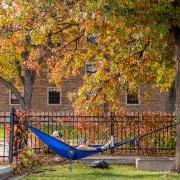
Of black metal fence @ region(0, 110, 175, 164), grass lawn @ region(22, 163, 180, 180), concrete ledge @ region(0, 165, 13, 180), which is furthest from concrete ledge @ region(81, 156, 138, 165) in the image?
concrete ledge @ region(0, 165, 13, 180)

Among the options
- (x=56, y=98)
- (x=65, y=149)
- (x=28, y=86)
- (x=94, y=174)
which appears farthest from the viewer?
(x=56, y=98)

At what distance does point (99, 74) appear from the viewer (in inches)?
712

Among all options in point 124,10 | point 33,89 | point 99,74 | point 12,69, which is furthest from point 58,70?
point 33,89

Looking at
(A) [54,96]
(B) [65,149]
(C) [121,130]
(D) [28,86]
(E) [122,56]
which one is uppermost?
(D) [28,86]

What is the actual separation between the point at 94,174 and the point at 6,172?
2.04m

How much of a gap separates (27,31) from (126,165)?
5005 mm

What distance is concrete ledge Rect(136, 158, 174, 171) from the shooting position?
1473 centimetres

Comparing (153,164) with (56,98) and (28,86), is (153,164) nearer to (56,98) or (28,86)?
(28,86)

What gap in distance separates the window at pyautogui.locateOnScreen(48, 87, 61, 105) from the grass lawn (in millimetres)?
29885

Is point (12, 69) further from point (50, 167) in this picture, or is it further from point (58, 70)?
point (50, 167)

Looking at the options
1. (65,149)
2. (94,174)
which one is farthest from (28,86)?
(94,174)

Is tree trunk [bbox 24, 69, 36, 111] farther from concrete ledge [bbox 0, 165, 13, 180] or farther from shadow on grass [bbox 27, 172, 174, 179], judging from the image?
shadow on grass [bbox 27, 172, 174, 179]

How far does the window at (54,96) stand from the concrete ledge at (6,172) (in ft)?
102

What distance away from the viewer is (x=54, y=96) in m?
44.2
